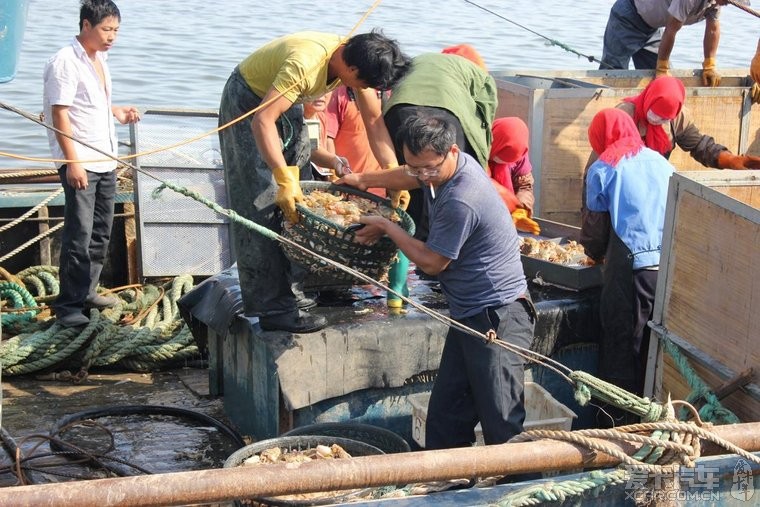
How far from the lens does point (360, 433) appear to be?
4727 millimetres

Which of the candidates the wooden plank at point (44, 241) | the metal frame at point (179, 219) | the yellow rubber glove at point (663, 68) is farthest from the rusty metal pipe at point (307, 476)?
the yellow rubber glove at point (663, 68)

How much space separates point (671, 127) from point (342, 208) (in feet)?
10.1

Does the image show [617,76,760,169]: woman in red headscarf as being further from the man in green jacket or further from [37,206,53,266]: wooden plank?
[37,206,53,266]: wooden plank

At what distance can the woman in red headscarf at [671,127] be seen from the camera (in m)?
6.28

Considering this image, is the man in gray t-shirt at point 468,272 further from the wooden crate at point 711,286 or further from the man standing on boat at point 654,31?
the man standing on boat at point 654,31

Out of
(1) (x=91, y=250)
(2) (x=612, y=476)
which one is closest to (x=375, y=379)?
(2) (x=612, y=476)

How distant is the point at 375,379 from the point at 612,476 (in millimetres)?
1939

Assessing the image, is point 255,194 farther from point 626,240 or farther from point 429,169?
point 626,240

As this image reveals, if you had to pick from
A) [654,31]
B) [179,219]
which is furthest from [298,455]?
[654,31]

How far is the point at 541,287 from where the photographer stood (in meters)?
5.75

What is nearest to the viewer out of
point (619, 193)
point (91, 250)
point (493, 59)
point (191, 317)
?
point (619, 193)

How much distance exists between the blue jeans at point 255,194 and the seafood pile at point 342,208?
0.21 m

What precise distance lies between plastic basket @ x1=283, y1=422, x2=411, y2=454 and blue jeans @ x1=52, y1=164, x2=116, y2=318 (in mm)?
2342

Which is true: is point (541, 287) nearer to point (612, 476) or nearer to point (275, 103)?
point (275, 103)
